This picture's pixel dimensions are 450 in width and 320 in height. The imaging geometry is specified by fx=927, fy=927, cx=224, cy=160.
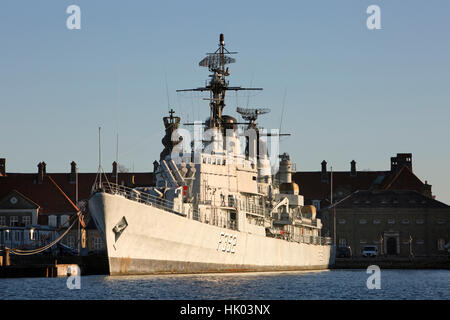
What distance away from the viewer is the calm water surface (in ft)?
129

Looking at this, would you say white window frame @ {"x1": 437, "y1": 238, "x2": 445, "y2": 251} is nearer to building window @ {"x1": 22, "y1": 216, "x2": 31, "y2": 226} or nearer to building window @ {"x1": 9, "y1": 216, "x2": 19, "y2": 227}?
building window @ {"x1": 22, "y1": 216, "x2": 31, "y2": 226}

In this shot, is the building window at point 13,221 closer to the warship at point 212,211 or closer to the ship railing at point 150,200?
the warship at point 212,211

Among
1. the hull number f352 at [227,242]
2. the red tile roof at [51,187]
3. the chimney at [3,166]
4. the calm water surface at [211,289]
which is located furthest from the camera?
Result: the chimney at [3,166]

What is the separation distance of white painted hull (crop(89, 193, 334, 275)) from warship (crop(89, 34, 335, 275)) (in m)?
0.05


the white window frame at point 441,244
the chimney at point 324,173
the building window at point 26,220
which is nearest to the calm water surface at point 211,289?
the building window at point 26,220

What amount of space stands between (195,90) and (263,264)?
1291 centimetres

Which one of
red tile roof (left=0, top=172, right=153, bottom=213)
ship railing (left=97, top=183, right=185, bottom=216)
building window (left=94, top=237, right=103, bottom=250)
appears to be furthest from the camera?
red tile roof (left=0, top=172, right=153, bottom=213)

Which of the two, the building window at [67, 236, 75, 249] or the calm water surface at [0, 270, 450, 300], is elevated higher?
the building window at [67, 236, 75, 249]

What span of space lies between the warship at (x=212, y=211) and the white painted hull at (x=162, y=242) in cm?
5

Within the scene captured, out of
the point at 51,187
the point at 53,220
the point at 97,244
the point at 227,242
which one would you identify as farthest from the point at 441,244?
the point at 227,242

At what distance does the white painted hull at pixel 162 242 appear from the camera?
161ft

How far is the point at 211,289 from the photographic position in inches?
1683

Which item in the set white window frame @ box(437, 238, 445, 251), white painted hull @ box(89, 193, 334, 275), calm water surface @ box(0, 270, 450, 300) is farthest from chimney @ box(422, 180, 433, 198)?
calm water surface @ box(0, 270, 450, 300)
